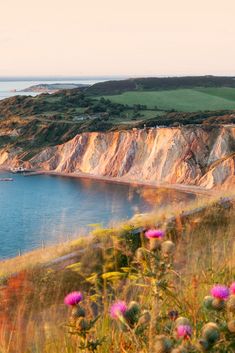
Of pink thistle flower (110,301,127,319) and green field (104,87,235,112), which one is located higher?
pink thistle flower (110,301,127,319)

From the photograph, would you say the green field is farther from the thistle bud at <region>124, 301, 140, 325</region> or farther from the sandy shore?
the thistle bud at <region>124, 301, 140, 325</region>

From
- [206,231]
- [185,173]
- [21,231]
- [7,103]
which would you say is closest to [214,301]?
[206,231]

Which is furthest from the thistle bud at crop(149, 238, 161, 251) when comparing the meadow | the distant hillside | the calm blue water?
the distant hillside

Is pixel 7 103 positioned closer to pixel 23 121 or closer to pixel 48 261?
pixel 23 121

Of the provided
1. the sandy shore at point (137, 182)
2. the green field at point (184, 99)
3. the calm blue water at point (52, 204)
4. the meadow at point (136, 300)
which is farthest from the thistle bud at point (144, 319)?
the green field at point (184, 99)

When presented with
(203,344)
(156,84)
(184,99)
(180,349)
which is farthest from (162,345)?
(156,84)

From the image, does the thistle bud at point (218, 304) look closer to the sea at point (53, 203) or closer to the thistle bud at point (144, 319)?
the thistle bud at point (144, 319)
